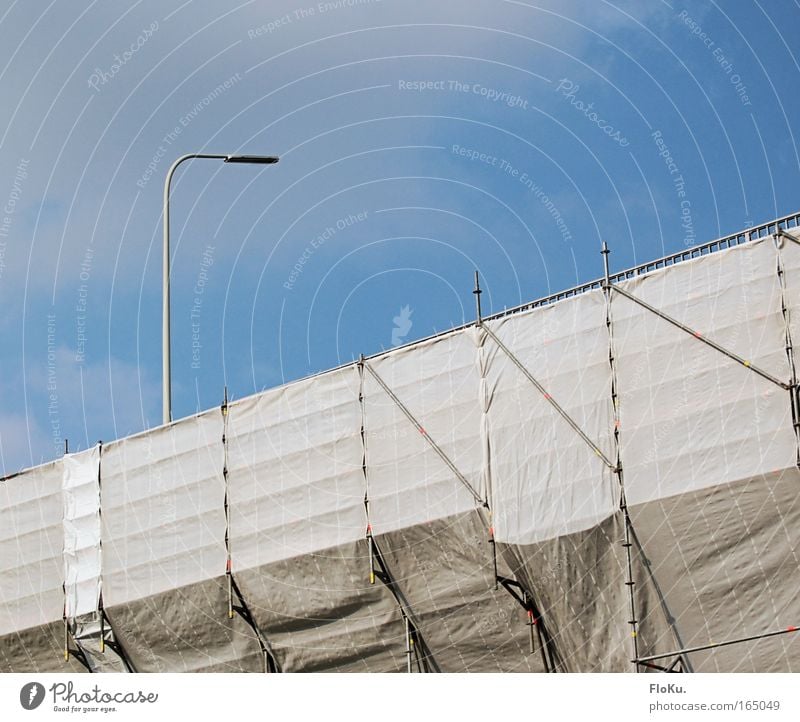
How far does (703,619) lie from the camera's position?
829 inches

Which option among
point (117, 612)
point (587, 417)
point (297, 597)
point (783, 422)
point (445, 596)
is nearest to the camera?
point (783, 422)

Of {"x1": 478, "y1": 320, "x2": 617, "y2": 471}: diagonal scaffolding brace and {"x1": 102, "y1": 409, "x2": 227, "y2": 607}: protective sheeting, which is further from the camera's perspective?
{"x1": 102, "y1": 409, "x2": 227, "y2": 607}: protective sheeting

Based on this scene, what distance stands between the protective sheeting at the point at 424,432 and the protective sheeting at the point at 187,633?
4.56 m

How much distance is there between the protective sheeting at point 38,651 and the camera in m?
31.4

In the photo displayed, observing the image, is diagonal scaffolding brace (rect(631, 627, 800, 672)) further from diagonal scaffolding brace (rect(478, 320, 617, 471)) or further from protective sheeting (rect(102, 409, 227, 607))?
protective sheeting (rect(102, 409, 227, 607))

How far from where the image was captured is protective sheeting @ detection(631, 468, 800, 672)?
20250 mm

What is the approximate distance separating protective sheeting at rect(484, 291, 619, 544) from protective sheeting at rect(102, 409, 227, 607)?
7.38m

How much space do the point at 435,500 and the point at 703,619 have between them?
5.76m

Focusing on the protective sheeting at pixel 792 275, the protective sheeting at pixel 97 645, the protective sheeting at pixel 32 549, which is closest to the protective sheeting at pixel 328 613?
the protective sheeting at pixel 97 645

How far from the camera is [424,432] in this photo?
2530 centimetres

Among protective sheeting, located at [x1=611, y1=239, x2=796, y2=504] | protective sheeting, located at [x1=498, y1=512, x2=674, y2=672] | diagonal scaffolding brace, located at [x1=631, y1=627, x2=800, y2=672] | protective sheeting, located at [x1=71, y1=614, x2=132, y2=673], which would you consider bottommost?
diagonal scaffolding brace, located at [x1=631, y1=627, x2=800, y2=672]

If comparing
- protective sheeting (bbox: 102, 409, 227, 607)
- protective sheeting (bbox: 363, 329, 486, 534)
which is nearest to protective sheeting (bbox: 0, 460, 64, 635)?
protective sheeting (bbox: 102, 409, 227, 607)
